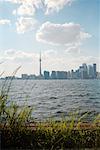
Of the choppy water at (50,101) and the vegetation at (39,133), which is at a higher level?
the vegetation at (39,133)

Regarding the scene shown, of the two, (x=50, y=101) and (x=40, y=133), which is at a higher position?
(x=40, y=133)

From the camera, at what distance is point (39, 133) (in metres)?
2.74

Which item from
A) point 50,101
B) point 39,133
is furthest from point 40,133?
point 50,101

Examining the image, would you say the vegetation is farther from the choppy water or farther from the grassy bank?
the choppy water

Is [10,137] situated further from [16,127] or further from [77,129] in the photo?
[77,129]

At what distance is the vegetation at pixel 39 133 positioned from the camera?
2674 mm

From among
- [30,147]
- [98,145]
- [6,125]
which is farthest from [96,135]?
[6,125]

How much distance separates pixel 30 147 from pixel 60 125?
0.93 feet

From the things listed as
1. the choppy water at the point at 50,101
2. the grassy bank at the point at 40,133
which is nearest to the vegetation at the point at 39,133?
the grassy bank at the point at 40,133

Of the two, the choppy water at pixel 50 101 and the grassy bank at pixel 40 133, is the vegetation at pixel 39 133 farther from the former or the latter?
the choppy water at pixel 50 101

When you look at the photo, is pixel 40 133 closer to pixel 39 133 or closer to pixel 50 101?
pixel 39 133

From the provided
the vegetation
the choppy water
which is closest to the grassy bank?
the vegetation

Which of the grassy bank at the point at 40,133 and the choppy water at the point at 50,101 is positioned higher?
the grassy bank at the point at 40,133

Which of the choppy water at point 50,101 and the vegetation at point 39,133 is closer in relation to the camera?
the vegetation at point 39,133
